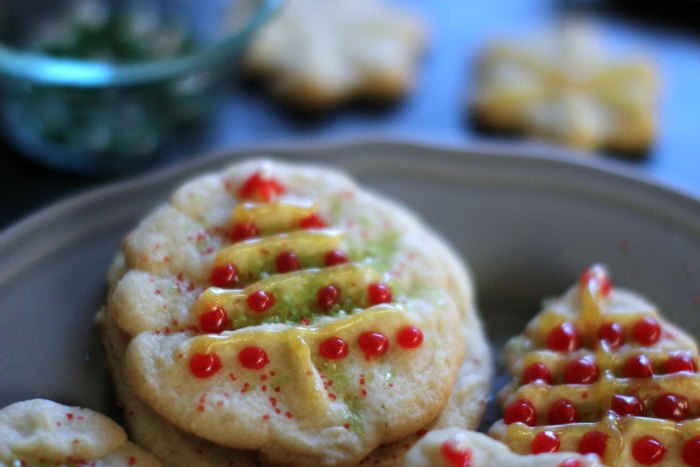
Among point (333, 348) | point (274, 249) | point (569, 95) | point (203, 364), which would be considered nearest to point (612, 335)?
point (333, 348)

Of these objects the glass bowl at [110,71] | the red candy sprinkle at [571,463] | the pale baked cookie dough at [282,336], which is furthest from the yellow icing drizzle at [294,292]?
the glass bowl at [110,71]

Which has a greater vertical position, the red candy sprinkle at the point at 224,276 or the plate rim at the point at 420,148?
the plate rim at the point at 420,148

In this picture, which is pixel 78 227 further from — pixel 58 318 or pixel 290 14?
pixel 290 14

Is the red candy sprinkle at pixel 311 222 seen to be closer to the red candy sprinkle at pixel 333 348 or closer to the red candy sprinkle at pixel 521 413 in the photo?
the red candy sprinkle at pixel 333 348

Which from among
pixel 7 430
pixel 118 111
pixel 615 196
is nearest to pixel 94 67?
pixel 118 111

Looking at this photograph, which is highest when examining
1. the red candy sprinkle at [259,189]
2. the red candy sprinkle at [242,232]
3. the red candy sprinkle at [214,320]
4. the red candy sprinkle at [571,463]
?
the red candy sprinkle at [259,189]
